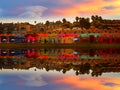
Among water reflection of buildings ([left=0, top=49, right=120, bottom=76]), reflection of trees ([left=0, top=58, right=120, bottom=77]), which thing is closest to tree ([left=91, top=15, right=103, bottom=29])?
water reflection of buildings ([left=0, top=49, right=120, bottom=76])

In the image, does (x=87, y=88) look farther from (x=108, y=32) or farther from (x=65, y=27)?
(x=65, y=27)

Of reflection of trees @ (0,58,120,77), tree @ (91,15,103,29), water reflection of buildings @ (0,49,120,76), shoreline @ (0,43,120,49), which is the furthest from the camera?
tree @ (91,15,103,29)

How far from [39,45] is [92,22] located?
18731 millimetres

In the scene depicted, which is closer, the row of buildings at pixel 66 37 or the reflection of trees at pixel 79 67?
the reflection of trees at pixel 79 67

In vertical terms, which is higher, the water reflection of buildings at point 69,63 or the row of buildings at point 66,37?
the water reflection of buildings at point 69,63

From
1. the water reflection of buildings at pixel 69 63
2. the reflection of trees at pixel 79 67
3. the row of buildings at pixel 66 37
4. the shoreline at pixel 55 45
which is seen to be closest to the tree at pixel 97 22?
the row of buildings at pixel 66 37

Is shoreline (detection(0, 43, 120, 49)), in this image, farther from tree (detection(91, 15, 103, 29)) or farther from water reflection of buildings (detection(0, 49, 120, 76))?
water reflection of buildings (detection(0, 49, 120, 76))

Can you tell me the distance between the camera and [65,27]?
112 m

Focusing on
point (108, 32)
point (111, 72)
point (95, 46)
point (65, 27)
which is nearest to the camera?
point (111, 72)

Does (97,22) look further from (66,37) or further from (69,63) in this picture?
(69,63)

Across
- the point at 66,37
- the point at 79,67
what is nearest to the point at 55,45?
the point at 66,37

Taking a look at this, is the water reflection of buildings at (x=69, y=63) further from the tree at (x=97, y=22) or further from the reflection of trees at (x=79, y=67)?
the tree at (x=97, y=22)

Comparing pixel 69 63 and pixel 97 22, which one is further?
pixel 97 22

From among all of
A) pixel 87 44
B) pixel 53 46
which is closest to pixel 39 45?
pixel 53 46
